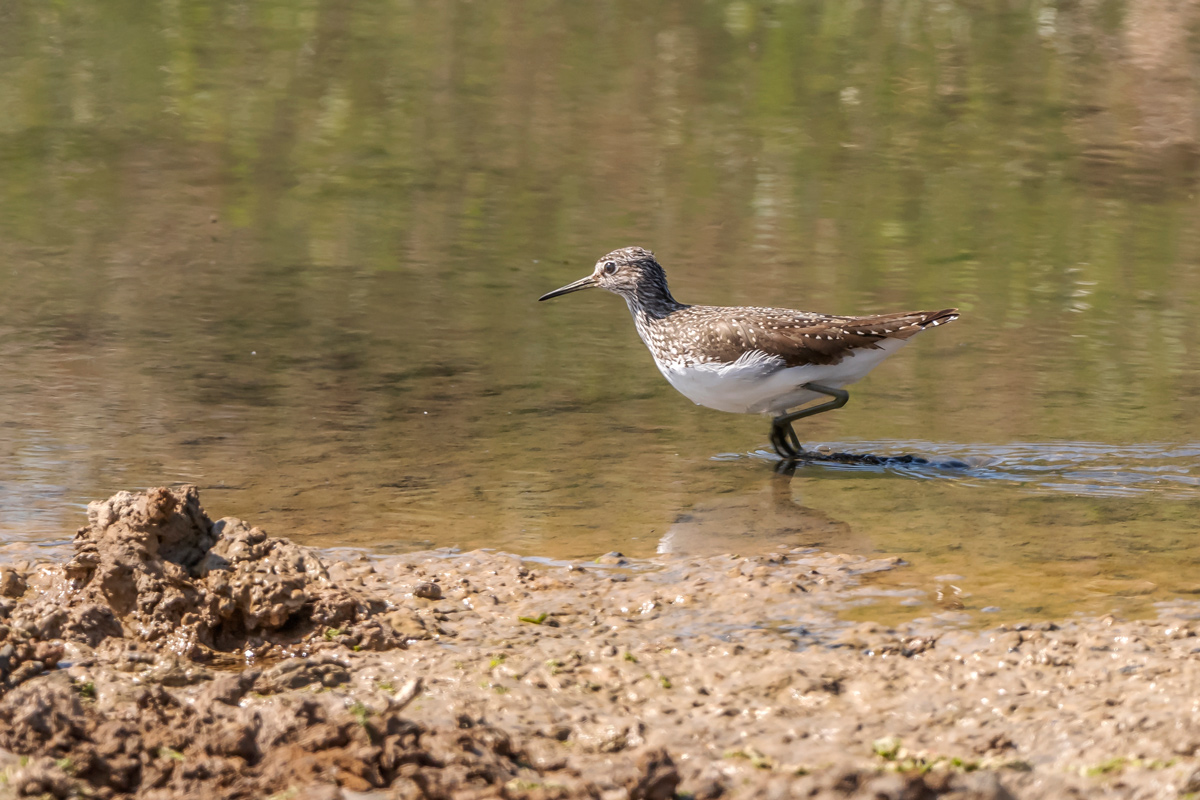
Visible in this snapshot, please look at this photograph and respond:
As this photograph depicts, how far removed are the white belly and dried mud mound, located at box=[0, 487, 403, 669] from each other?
2.70 metres

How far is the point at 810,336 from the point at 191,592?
11.8 ft

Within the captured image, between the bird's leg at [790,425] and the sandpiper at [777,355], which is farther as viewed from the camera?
the bird's leg at [790,425]

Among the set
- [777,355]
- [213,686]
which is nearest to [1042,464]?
[777,355]

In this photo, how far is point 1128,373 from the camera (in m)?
9.29

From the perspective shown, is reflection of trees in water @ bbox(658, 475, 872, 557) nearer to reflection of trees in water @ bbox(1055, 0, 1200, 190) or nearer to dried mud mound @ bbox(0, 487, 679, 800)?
dried mud mound @ bbox(0, 487, 679, 800)

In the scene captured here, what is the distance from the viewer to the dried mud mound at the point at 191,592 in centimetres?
503

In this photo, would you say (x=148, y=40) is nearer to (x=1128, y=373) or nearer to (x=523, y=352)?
(x=523, y=352)

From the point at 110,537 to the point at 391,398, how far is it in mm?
3455

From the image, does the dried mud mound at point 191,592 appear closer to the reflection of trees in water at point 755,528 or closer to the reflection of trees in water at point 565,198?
the reflection of trees in water at point 755,528

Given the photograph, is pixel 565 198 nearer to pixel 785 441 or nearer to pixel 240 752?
pixel 785 441

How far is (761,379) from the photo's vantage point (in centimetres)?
747

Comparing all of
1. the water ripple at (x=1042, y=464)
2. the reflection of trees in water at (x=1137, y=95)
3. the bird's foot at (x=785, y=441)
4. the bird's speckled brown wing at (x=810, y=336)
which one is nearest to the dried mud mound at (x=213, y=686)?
the bird's speckled brown wing at (x=810, y=336)

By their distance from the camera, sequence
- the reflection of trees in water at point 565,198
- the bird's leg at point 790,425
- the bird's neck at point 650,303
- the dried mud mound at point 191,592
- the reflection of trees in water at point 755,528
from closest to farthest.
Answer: the dried mud mound at point 191,592, the reflection of trees in water at point 755,528, the bird's leg at point 790,425, the bird's neck at point 650,303, the reflection of trees in water at point 565,198

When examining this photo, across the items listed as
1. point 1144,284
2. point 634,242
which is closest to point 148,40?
point 634,242
